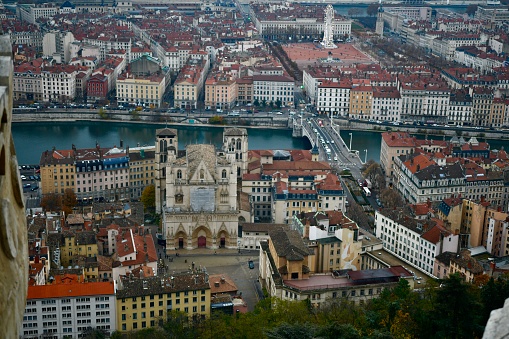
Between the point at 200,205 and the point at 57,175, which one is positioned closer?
the point at 200,205

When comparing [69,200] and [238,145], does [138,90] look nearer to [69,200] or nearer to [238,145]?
[69,200]

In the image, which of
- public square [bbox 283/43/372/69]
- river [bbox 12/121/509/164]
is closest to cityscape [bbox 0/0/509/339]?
river [bbox 12/121/509/164]

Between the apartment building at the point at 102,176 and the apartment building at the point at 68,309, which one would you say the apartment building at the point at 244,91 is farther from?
the apartment building at the point at 68,309

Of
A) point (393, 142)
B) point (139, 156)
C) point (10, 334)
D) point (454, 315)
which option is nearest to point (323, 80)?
point (393, 142)

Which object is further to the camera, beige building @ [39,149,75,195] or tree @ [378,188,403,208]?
beige building @ [39,149,75,195]

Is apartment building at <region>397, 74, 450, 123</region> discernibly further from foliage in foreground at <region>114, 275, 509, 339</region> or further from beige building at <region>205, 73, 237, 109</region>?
foliage in foreground at <region>114, 275, 509, 339</region>

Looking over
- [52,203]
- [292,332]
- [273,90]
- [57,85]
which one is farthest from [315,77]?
[292,332]

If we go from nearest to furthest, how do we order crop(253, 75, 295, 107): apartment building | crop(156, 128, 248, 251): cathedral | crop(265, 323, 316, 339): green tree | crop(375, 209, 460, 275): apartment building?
crop(265, 323, 316, 339): green tree
crop(375, 209, 460, 275): apartment building
crop(156, 128, 248, 251): cathedral
crop(253, 75, 295, 107): apartment building
